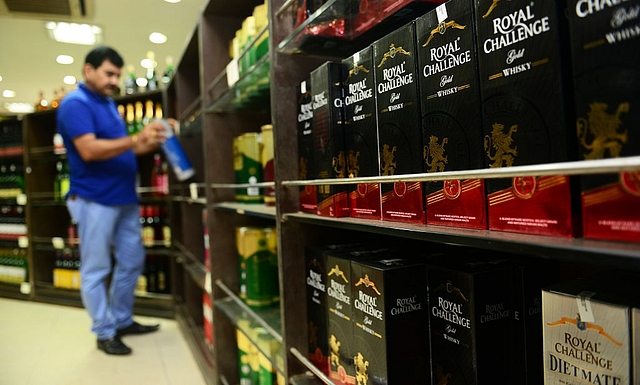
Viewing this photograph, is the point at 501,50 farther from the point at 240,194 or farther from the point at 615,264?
the point at 240,194

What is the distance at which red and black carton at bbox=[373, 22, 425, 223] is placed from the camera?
0.85m

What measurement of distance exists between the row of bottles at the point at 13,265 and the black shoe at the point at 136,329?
2190 millimetres

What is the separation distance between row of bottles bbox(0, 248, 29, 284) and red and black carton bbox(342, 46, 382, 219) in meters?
4.97

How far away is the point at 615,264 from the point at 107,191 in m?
3.09

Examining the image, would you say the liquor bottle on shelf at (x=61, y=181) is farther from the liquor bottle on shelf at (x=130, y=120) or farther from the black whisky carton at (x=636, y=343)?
the black whisky carton at (x=636, y=343)

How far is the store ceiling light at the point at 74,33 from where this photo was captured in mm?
4391

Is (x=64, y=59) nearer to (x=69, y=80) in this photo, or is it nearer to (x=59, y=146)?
(x=69, y=80)

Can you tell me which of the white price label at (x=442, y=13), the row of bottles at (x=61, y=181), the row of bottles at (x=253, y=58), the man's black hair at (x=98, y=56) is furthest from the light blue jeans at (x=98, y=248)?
the white price label at (x=442, y=13)

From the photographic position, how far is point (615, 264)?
45cm

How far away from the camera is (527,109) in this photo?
2.03 ft

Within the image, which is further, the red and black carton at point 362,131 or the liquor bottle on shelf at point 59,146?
the liquor bottle on shelf at point 59,146

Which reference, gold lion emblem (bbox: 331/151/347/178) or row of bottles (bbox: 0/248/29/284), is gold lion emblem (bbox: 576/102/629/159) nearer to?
gold lion emblem (bbox: 331/151/347/178)

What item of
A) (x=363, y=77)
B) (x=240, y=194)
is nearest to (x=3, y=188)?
(x=240, y=194)

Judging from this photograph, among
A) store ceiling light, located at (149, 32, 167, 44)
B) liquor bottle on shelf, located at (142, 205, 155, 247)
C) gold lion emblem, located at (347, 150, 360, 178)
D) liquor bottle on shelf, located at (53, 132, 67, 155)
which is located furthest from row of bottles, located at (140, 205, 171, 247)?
gold lion emblem, located at (347, 150, 360, 178)
